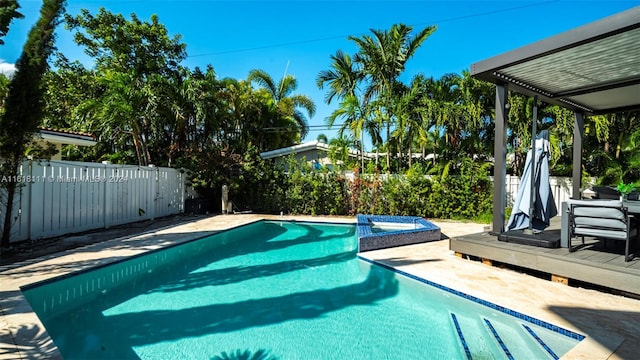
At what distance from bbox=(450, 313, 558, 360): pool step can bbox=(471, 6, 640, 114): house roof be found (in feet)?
12.0

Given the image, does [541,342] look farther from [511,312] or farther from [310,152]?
[310,152]

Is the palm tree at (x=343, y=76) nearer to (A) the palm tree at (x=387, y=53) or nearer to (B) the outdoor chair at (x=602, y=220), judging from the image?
(A) the palm tree at (x=387, y=53)

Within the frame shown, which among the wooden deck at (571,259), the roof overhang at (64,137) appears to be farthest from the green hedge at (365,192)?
the wooden deck at (571,259)

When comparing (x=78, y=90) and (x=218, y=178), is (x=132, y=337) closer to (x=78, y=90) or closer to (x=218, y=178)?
(x=218, y=178)

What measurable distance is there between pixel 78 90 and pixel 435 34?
16965 mm

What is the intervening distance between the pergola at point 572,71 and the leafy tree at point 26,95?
7.70 meters

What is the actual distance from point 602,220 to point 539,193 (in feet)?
3.50

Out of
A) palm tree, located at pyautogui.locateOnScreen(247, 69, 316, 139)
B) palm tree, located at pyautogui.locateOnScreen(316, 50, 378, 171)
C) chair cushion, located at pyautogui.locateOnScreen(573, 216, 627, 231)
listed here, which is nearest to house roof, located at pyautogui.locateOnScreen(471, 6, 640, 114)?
chair cushion, located at pyautogui.locateOnScreen(573, 216, 627, 231)

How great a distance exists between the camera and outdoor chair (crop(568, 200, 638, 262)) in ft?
14.4

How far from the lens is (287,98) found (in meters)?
21.0

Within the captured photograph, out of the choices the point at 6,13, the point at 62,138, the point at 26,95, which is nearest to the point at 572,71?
the point at 26,95

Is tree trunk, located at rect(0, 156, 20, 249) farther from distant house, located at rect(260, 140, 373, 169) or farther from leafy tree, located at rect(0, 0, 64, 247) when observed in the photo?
distant house, located at rect(260, 140, 373, 169)

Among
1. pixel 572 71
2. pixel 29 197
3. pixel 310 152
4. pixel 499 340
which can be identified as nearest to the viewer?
pixel 499 340

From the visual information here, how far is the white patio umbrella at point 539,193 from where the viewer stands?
5504 mm
